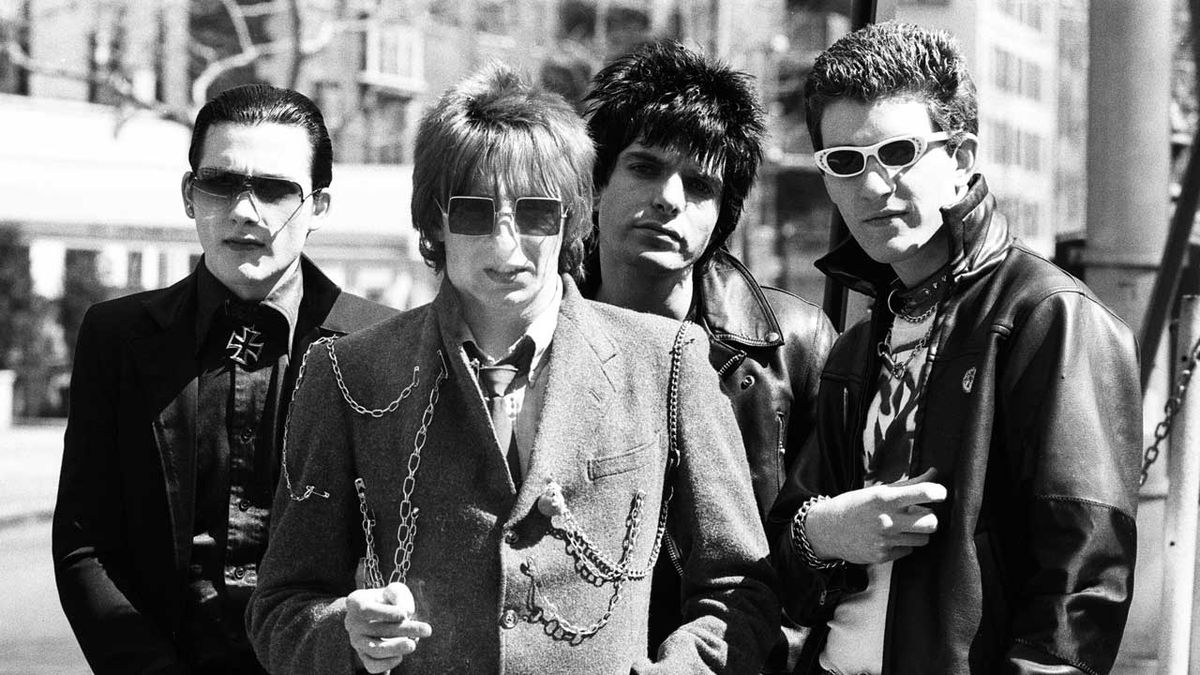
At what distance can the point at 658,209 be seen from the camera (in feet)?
10.8

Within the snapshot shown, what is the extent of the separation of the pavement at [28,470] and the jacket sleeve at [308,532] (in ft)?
34.5

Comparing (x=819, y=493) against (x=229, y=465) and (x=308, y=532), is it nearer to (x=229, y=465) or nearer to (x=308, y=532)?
(x=308, y=532)

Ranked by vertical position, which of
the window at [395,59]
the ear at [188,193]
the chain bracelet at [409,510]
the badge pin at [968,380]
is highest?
the window at [395,59]

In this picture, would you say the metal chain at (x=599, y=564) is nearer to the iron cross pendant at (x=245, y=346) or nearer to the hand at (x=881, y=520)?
the hand at (x=881, y=520)

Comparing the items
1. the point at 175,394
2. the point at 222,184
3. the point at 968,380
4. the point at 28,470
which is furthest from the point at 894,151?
the point at 28,470

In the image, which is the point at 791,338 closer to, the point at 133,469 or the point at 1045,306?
the point at 1045,306

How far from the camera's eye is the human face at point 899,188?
100 inches

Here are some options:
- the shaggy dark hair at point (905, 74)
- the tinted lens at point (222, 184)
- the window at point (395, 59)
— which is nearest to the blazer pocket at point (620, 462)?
the shaggy dark hair at point (905, 74)

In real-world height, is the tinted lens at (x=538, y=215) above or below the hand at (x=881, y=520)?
above

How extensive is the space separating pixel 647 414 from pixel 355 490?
0.49m

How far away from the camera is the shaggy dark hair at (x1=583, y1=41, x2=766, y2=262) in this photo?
11.0 feet

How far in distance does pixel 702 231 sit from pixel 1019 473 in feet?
3.80

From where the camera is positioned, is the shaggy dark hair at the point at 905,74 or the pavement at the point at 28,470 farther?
the pavement at the point at 28,470

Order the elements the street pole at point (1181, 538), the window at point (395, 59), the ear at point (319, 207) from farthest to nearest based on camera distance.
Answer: the window at point (395, 59)
the street pole at point (1181, 538)
the ear at point (319, 207)
